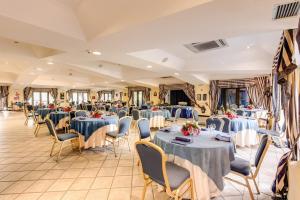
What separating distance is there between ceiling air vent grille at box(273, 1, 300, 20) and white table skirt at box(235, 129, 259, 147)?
3592mm

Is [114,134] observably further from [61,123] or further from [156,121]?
[156,121]

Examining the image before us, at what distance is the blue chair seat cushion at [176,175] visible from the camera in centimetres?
200

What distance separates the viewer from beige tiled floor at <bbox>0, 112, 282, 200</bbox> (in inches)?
104

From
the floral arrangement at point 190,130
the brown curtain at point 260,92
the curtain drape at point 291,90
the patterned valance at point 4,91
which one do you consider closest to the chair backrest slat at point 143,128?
the floral arrangement at point 190,130

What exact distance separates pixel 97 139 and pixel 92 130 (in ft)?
0.96

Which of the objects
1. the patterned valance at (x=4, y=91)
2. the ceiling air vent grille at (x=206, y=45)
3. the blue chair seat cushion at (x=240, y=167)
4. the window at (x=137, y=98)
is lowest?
the blue chair seat cushion at (x=240, y=167)

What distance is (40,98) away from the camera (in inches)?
748

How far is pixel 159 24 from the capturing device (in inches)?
94.8

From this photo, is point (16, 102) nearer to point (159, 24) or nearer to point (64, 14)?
point (64, 14)

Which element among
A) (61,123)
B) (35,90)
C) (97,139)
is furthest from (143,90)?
(97,139)

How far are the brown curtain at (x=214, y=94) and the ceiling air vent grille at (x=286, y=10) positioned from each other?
10.0 m

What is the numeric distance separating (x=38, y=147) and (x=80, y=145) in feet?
4.82

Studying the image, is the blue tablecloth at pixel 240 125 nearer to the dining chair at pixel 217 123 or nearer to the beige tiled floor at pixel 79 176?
the beige tiled floor at pixel 79 176

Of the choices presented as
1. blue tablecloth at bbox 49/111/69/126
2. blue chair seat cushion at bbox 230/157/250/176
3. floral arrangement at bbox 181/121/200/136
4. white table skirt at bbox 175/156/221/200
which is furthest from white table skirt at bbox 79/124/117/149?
blue chair seat cushion at bbox 230/157/250/176
